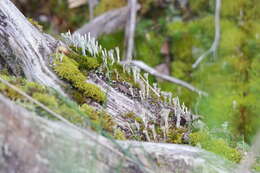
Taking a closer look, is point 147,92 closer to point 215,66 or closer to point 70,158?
point 70,158

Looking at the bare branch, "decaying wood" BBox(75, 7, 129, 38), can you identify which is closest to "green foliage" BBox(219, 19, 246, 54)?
the bare branch

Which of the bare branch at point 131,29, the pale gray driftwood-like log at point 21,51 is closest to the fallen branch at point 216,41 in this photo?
the bare branch at point 131,29

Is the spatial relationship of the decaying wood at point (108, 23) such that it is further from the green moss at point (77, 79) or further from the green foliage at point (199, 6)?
the green moss at point (77, 79)

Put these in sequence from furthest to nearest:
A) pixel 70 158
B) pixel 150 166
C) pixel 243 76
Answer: pixel 243 76
pixel 150 166
pixel 70 158

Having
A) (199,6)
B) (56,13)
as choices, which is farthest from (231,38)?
(56,13)

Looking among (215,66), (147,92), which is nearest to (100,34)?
(215,66)

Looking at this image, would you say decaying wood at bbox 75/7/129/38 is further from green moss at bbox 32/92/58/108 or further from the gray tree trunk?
green moss at bbox 32/92/58/108

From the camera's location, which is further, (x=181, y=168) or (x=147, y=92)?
(x=147, y=92)
